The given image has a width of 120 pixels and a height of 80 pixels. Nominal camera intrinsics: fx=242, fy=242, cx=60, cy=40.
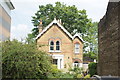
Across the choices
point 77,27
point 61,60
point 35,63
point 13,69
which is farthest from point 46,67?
point 77,27

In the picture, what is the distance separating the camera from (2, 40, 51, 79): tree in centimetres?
1256

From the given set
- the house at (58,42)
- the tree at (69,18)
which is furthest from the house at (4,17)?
the tree at (69,18)

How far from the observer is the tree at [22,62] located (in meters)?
12.6

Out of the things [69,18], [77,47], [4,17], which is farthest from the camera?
[69,18]

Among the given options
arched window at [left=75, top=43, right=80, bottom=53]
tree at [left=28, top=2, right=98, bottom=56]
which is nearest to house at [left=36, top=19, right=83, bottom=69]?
arched window at [left=75, top=43, right=80, bottom=53]

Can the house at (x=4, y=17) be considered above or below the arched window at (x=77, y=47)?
above

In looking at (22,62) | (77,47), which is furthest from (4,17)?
(22,62)

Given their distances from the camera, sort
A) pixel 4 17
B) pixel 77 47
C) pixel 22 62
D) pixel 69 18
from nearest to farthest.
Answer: pixel 22 62
pixel 4 17
pixel 77 47
pixel 69 18

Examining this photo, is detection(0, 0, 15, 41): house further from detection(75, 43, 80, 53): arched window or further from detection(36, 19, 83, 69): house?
detection(75, 43, 80, 53): arched window

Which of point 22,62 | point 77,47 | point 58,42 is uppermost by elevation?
point 58,42

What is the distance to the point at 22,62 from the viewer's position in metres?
12.4

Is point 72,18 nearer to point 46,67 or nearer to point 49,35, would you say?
point 49,35

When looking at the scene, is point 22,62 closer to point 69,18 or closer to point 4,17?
point 4,17

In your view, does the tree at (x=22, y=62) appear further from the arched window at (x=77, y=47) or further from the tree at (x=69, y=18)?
the tree at (x=69, y=18)
